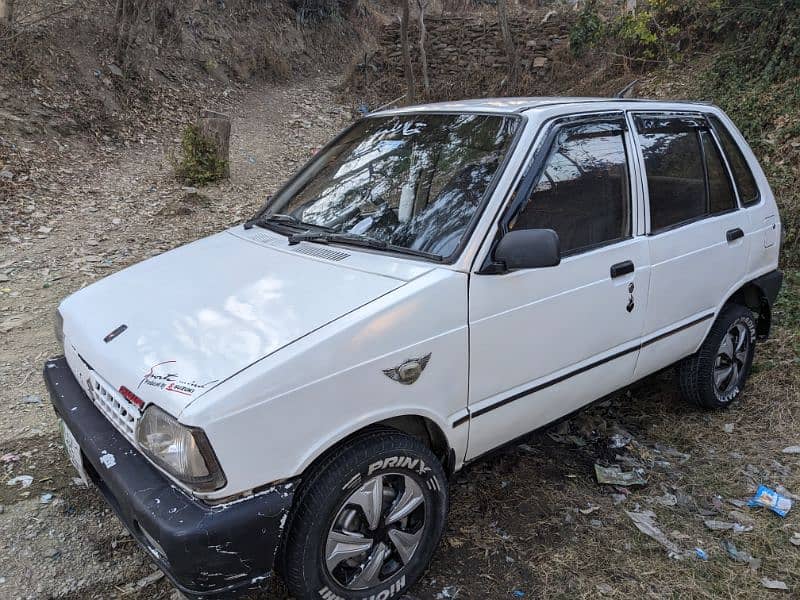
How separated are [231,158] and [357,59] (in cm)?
582

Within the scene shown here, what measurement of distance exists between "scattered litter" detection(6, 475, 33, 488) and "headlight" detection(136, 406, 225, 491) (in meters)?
1.64

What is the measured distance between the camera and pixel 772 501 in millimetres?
3098

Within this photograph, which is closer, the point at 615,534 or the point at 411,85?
the point at 615,534

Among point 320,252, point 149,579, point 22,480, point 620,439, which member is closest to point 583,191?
point 320,252

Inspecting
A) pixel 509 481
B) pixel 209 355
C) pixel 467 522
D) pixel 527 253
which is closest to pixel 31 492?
pixel 209 355

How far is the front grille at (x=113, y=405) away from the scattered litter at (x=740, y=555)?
2558mm

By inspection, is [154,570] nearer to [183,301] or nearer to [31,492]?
[31,492]

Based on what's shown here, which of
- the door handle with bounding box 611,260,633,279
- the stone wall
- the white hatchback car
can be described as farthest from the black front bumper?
the stone wall

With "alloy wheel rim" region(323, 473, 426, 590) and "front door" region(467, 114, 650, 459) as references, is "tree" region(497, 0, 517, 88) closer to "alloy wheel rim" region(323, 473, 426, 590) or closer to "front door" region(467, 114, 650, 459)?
"front door" region(467, 114, 650, 459)

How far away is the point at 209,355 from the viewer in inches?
82.0

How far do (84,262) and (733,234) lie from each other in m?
5.86

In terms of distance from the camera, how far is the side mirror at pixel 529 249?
235cm

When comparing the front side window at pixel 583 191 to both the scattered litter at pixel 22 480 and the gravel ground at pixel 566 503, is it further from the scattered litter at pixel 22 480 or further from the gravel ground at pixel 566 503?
the scattered litter at pixel 22 480

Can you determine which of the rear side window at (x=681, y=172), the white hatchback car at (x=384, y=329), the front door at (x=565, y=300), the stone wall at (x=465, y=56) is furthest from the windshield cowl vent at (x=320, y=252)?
the stone wall at (x=465, y=56)
